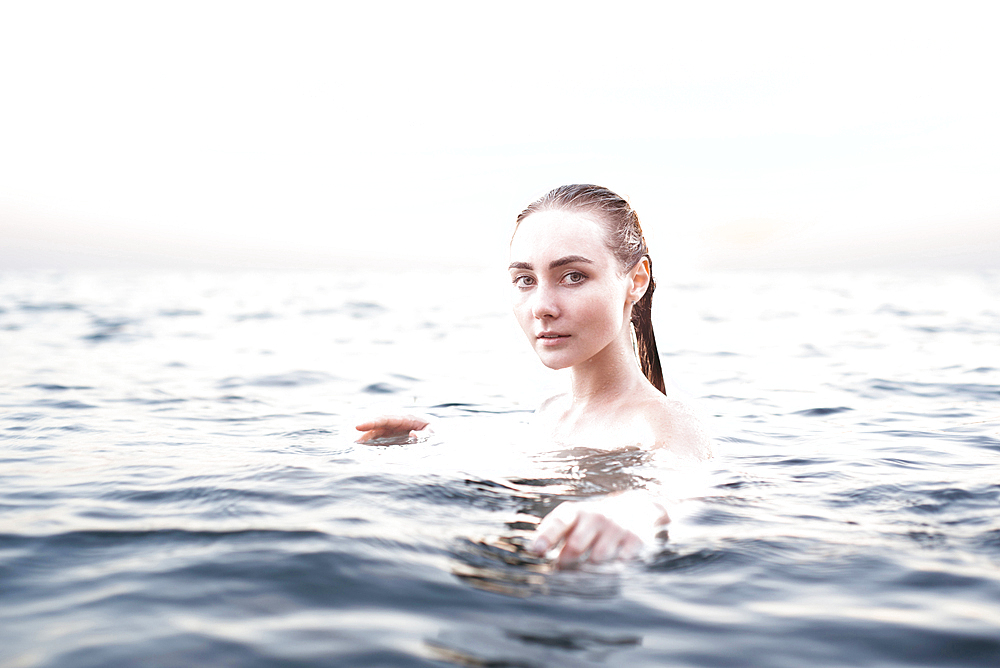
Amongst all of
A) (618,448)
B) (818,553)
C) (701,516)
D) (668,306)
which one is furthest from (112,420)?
(668,306)

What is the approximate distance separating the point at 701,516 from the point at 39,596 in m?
2.44

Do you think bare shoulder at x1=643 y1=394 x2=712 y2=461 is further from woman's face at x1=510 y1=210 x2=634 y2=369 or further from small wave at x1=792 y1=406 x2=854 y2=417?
small wave at x1=792 y1=406 x2=854 y2=417

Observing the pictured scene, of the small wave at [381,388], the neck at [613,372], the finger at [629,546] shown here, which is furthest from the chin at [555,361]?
the small wave at [381,388]

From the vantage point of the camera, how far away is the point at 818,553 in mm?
2656

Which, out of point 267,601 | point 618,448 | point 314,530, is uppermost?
point 618,448

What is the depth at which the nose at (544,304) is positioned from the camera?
375cm

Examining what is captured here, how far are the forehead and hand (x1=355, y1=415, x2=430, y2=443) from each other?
1324mm

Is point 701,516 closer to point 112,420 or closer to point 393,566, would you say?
point 393,566

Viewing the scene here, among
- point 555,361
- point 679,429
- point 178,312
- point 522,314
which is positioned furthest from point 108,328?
point 679,429

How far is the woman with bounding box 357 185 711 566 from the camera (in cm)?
376

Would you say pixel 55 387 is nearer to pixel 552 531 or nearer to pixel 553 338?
pixel 553 338

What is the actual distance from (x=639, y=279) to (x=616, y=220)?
388 millimetres

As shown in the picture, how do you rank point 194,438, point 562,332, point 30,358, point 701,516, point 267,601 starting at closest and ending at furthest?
point 267,601 → point 701,516 → point 562,332 → point 194,438 → point 30,358

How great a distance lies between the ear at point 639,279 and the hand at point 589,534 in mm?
1875
